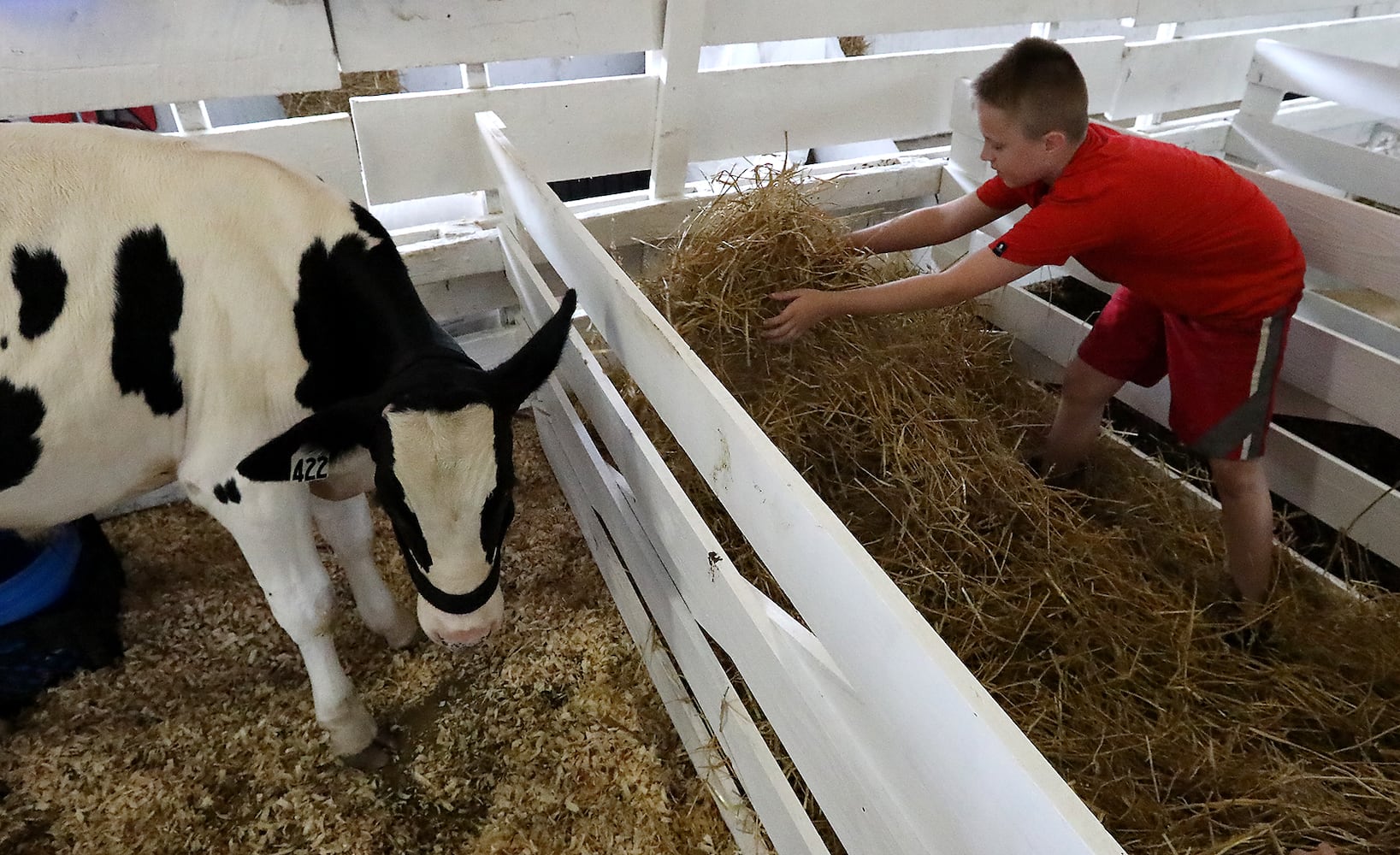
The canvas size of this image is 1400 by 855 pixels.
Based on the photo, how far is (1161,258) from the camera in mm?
2020

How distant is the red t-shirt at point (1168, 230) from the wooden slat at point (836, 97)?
1.17m

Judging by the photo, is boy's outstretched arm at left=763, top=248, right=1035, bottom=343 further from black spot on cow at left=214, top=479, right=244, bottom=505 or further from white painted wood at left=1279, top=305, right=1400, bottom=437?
black spot on cow at left=214, top=479, right=244, bottom=505

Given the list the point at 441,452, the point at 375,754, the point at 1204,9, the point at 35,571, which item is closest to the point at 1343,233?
the point at 1204,9

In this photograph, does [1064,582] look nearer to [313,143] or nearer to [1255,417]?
[1255,417]

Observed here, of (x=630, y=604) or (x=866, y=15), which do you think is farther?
(x=866, y=15)

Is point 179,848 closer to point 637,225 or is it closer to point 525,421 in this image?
point 525,421

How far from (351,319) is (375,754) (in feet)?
3.49

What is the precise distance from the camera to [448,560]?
1.58 meters

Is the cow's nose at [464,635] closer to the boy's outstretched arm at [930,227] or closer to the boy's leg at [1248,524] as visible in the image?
the boy's outstretched arm at [930,227]

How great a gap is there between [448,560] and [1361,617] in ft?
7.25

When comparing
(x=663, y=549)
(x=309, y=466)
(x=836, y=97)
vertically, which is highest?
(x=836, y=97)

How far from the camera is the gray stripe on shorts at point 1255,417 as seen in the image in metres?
2.04

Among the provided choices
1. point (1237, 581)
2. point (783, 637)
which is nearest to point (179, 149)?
point (783, 637)

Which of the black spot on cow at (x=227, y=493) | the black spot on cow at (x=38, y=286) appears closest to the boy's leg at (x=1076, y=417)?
the black spot on cow at (x=227, y=493)
